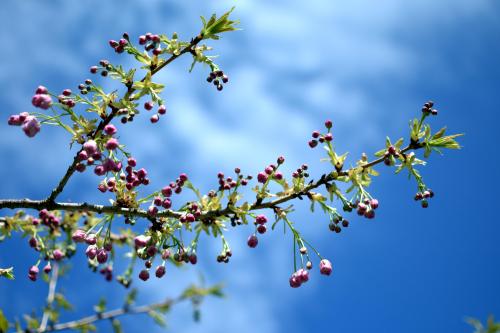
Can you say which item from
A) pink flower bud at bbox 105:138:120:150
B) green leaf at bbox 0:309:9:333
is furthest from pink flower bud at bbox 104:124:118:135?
green leaf at bbox 0:309:9:333

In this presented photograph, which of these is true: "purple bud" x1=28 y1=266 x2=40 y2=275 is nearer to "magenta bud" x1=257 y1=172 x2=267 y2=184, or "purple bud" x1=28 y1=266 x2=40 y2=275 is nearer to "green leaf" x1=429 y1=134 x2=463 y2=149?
"magenta bud" x1=257 y1=172 x2=267 y2=184

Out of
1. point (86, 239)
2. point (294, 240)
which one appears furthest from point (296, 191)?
point (86, 239)

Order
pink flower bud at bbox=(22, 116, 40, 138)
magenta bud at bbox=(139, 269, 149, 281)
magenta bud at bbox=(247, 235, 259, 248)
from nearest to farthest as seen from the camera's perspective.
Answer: pink flower bud at bbox=(22, 116, 40, 138) < magenta bud at bbox=(247, 235, 259, 248) < magenta bud at bbox=(139, 269, 149, 281)

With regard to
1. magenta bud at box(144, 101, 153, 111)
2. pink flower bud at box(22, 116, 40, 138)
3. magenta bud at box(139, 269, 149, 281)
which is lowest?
magenta bud at box(139, 269, 149, 281)

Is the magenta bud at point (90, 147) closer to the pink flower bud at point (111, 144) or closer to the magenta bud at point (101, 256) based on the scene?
the pink flower bud at point (111, 144)

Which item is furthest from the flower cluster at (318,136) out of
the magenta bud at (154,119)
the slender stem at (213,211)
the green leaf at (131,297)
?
the green leaf at (131,297)

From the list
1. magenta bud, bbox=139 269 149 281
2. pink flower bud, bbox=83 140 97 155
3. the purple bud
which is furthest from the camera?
the purple bud

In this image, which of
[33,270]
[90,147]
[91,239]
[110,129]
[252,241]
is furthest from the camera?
[33,270]

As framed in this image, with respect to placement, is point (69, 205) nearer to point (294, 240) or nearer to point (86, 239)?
point (86, 239)

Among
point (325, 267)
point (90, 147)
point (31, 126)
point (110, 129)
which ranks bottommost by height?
point (325, 267)

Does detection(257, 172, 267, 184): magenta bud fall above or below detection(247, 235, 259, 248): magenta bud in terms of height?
above

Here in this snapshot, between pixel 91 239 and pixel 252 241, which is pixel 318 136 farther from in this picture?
pixel 91 239

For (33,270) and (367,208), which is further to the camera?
(33,270)

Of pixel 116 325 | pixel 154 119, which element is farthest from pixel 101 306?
pixel 154 119
